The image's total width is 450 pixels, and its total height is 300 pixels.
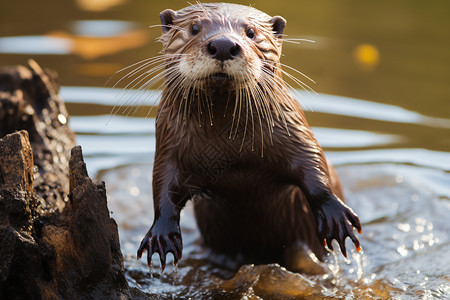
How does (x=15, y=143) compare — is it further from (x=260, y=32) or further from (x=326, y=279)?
(x=326, y=279)

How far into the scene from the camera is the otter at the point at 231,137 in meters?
3.08

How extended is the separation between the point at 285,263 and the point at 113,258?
1154 mm

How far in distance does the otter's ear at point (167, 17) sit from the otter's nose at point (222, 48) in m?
0.54

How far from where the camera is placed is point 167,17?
3338 millimetres

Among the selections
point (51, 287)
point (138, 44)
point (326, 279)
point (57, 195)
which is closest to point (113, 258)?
point (51, 287)

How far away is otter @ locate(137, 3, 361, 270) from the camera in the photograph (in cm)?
308

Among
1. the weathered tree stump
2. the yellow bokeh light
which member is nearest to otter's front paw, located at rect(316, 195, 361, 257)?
the weathered tree stump

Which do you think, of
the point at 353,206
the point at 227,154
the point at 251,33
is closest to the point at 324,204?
the point at 227,154

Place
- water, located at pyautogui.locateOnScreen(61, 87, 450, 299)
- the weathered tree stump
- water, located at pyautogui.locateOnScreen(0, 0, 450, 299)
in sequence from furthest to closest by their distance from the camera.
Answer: water, located at pyautogui.locateOnScreen(0, 0, 450, 299) < water, located at pyautogui.locateOnScreen(61, 87, 450, 299) < the weathered tree stump

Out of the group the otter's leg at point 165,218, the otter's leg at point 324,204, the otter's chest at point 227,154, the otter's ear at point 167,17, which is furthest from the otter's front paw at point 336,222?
the otter's ear at point 167,17

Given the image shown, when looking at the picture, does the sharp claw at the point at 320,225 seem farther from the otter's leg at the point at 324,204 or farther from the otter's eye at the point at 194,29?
the otter's eye at the point at 194,29

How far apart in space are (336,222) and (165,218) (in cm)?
76

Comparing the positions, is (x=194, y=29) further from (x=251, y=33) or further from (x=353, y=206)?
(x=353, y=206)

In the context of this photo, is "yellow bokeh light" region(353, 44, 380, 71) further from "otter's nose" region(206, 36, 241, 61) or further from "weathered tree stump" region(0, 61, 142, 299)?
"weathered tree stump" region(0, 61, 142, 299)
